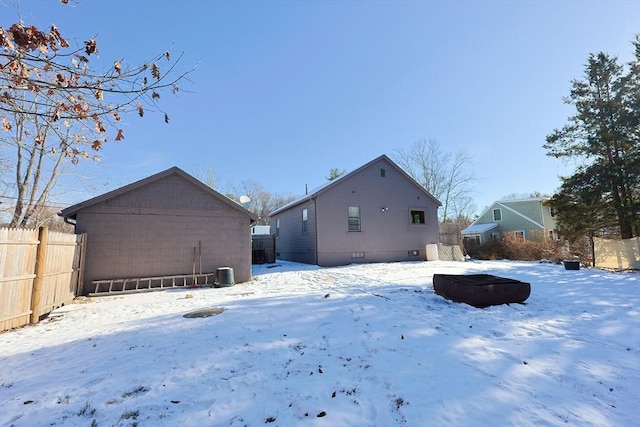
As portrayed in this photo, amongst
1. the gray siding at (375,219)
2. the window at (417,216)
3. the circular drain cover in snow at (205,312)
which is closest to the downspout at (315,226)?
the gray siding at (375,219)

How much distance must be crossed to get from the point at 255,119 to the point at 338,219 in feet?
26.6

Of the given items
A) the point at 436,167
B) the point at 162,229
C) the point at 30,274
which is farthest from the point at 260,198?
the point at 30,274

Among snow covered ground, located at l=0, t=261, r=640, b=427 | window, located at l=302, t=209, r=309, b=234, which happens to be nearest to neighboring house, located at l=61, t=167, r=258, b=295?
snow covered ground, located at l=0, t=261, r=640, b=427

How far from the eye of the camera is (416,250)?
1759 cm

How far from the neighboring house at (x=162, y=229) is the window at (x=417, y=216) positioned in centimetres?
1063

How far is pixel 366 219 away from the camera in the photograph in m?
16.5

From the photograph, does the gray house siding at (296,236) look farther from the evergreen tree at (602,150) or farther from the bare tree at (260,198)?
the bare tree at (260,198)

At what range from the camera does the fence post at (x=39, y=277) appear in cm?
572

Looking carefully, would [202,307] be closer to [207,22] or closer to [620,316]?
[207,22]

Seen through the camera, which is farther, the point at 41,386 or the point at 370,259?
the point at 370,259

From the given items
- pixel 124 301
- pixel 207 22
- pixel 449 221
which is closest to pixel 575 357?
pixel 207 22

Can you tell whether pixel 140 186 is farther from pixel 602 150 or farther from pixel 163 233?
pixel 602 150

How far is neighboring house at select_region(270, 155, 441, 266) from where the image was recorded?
51.2 ft

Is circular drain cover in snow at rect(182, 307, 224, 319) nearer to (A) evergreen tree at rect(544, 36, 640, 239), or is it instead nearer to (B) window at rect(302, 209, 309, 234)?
(B) window at rect(302, 209, 309, 234)
